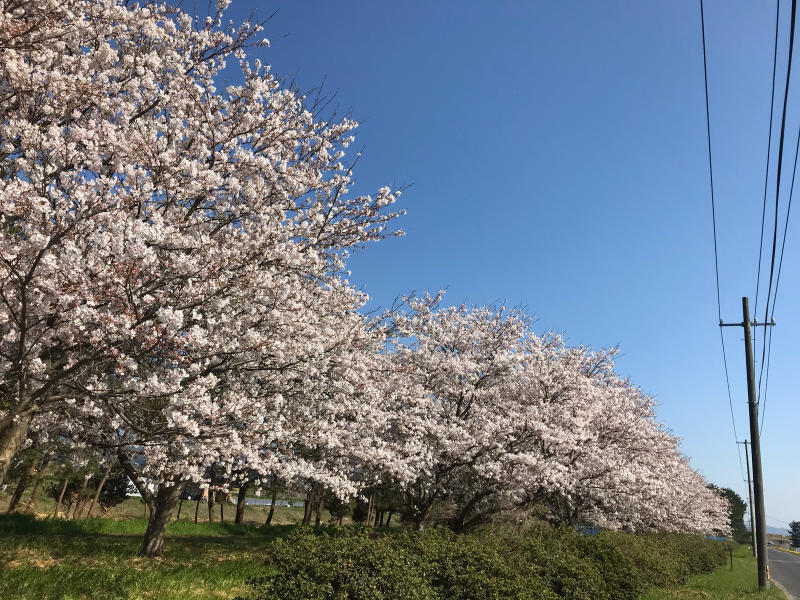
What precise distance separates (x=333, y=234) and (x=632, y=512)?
19480mm

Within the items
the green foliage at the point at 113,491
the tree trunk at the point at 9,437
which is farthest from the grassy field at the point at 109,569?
the green foliage at the point at 113,491

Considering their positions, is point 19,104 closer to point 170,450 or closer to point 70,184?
point 70,184

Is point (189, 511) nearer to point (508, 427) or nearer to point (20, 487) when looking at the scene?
point (20, 487)

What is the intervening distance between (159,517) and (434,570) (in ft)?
22.7

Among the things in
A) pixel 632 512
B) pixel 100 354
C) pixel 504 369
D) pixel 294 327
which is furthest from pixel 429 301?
pixel 632 512

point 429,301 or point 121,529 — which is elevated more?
point 429,301

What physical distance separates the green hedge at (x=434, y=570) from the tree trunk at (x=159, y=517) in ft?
11.6

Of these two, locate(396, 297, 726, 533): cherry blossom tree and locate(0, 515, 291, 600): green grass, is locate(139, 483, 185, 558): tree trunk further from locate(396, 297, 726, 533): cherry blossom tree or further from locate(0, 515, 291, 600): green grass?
locate(396, 297, 726, 533): cherry blossom tree

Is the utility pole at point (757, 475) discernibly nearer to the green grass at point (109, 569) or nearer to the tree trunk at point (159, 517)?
the green grass at point (109, 569)

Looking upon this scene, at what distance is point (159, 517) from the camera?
1107 cm

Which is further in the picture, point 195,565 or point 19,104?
point 195,565

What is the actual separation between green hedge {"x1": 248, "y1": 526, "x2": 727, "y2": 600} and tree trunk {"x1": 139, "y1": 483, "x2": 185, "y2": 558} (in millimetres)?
3522

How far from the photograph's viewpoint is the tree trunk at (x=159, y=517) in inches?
426

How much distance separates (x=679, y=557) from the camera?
20.5 m
